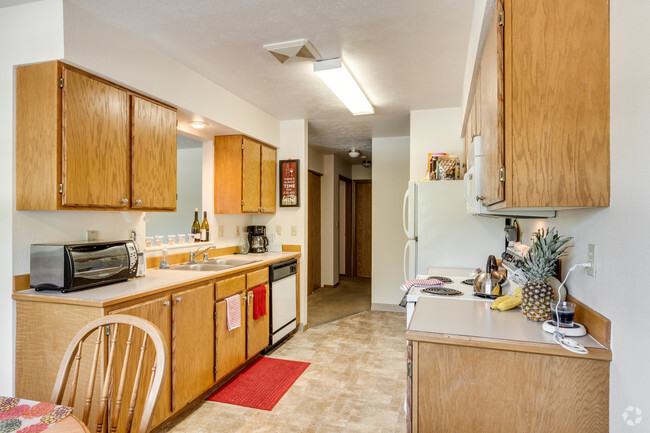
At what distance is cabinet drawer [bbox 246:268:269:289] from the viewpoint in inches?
124

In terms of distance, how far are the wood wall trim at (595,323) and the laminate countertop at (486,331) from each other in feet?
0.07

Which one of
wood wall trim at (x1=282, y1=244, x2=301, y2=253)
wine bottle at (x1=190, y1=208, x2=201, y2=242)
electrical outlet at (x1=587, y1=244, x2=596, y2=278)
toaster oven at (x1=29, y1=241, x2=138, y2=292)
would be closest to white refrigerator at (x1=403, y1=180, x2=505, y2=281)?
wood wall trim at (x1=282, y1=244, x2=301, y2=253)

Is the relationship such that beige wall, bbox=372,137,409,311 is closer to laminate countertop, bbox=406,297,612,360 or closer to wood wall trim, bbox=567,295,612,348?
laminate countertop, bbox=406,297,612,360

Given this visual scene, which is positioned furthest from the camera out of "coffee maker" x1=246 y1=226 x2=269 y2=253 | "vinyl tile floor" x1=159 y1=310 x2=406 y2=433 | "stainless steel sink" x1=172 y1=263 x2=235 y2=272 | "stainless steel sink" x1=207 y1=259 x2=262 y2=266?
"coffee maker" x1=246 y1=226 x2=269 y2=253

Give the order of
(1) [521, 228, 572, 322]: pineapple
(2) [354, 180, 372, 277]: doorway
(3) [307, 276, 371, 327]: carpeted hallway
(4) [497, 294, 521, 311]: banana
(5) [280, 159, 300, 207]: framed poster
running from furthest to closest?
(2) [354, 180, 372, 277]: doorway → (3) [307, 276, 371, 327]: carpeted hallway → (5) [280, 159, 300, 207]: framed poster → (4) [497, 294, 521, 311]: banana → (1) [521, 228, 572, 322]: pineapple

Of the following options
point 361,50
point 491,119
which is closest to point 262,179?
point 361,50

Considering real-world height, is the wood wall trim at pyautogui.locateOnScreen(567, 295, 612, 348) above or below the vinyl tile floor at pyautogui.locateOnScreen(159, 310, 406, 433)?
above

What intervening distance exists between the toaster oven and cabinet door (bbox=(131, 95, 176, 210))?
16.5 inches

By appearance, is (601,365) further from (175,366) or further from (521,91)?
(175,366)

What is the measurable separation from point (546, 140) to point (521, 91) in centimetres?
19

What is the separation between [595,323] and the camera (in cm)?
129

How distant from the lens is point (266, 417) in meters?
2.38

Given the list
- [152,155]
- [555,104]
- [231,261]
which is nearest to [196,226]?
[231,261]

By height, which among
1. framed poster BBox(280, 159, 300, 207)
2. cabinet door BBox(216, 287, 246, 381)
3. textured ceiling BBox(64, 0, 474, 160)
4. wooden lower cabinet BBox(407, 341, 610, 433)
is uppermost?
textured ceiling BBox(64, 0, 474, 160)
